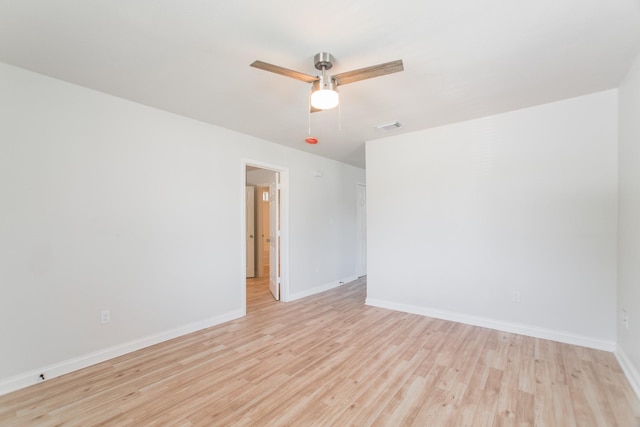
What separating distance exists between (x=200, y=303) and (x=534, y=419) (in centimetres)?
329

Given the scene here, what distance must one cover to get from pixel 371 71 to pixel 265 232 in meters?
5.21

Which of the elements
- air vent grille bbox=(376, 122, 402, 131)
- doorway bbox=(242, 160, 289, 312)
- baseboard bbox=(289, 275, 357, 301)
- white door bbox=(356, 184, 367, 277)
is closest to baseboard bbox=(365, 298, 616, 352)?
baseboard bbox=(289, 275, 357, 301)

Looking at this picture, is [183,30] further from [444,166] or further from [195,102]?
[444,166]

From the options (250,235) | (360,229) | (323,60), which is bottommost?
(250,235)

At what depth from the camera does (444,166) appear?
3732 mm

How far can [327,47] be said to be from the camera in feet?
6.48

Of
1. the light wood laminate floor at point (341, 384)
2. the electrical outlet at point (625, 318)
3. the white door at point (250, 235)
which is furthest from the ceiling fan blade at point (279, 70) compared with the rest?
the white door at point (250, 235)

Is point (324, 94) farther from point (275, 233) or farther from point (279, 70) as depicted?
point (275, 233)

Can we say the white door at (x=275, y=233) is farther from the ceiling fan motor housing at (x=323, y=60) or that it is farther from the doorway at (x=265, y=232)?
the ceiling fan motor housing at (x=323, y=60)

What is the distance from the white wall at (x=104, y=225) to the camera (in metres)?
2.24

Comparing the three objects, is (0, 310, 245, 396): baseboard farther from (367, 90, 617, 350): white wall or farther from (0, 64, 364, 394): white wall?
(367, 90, 617, 350): white wall

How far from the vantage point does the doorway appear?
459cm

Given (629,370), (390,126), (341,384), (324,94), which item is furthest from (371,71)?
(629,370)

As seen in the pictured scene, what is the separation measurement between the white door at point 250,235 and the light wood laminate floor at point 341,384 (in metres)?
3.09
